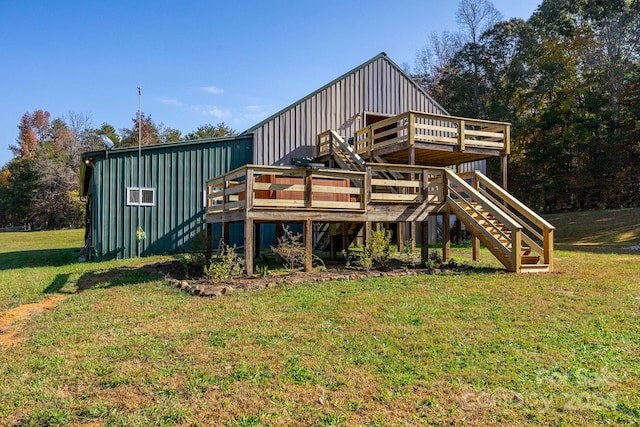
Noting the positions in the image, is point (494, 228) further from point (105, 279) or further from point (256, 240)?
point (105, 279)

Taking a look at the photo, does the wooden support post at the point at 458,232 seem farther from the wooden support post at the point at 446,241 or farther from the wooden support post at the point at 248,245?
the wooden support post at the point at 248,245

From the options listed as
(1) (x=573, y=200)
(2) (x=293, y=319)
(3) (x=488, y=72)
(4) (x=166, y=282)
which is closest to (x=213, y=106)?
(3) (x=488, y=72)

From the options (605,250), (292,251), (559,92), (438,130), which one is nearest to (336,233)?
(292,251)

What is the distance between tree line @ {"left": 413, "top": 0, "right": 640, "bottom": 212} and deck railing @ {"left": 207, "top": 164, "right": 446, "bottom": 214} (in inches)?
907

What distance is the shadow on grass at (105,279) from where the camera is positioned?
27.3ft

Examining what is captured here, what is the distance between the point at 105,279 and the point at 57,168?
1403 inches

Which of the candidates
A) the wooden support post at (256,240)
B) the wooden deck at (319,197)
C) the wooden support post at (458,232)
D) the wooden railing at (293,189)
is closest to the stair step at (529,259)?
the wooden deck at (319,197)

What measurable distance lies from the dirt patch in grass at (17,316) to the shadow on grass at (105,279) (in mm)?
766

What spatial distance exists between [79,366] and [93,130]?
4934 cm

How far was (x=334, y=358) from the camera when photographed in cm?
420

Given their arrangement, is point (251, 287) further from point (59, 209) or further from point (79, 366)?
point (59, 209)

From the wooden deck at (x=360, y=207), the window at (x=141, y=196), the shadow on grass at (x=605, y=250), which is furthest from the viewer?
the shadow on grass at (x=605, y=250)

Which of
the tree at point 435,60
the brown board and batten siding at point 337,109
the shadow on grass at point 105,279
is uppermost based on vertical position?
the tree at point 435,60

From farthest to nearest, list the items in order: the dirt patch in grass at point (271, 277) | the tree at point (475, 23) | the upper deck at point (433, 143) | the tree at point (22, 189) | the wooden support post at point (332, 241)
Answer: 1. the tree at point (22, 189)
2. the tree at point (475, 23)
3. the upper deck at point (433, 143)
4. the wooden support post at point (332, 241)
5. the dirt patch in grass at point (271, 277)
